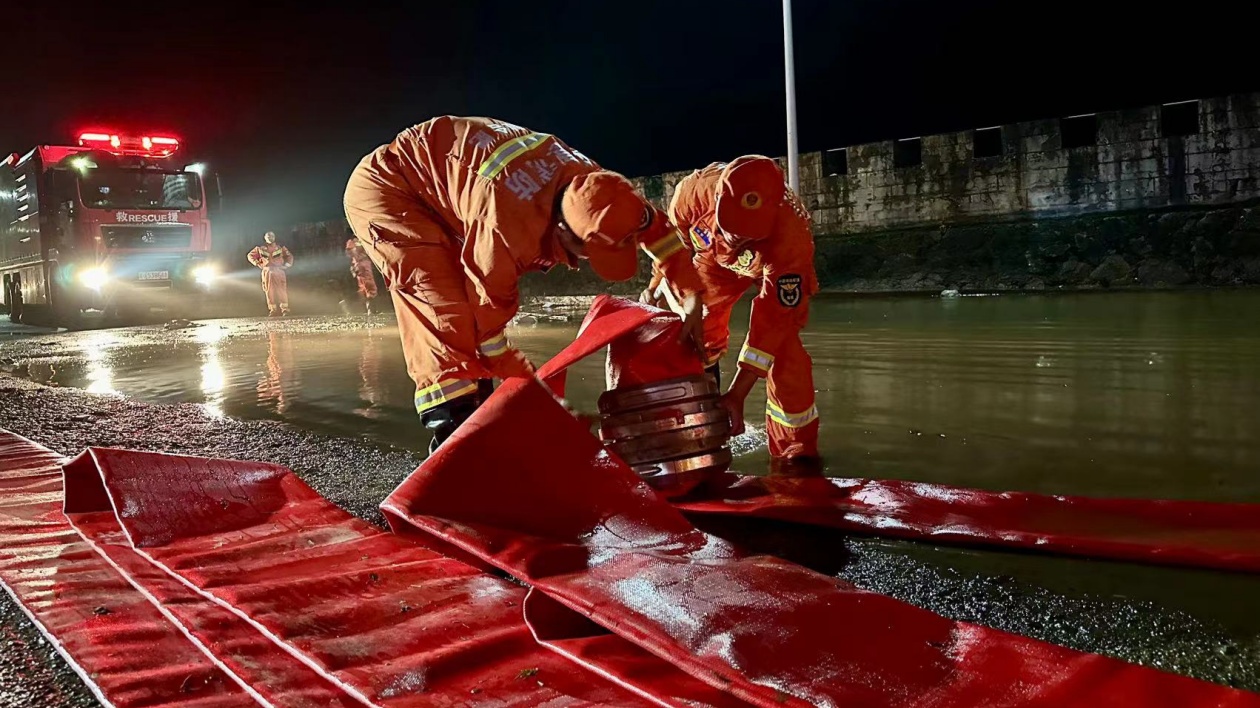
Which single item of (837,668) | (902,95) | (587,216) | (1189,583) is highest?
(902,95)

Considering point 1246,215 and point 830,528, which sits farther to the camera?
point 1246,215

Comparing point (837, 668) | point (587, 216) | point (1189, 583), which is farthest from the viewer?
point (587, 216)

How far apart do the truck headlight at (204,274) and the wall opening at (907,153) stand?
1256 cm

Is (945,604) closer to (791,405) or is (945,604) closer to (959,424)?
(791,405)

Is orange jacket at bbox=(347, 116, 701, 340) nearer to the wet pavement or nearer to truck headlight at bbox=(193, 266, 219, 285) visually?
the wet pavement

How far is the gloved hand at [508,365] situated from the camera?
9.25 ft

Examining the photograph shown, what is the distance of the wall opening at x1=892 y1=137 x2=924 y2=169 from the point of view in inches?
525

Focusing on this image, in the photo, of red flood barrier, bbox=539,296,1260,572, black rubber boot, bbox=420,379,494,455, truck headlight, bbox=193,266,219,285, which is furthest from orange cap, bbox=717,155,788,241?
truck headlight, bbox=193,266,219,285

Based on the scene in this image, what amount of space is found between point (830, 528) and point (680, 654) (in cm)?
118

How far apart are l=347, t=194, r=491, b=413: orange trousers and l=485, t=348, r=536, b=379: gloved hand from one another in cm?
9

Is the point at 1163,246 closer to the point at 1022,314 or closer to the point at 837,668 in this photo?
the point at 1022,314

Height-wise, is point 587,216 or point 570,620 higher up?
point 587,216

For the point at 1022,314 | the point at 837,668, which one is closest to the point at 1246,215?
the point at 1022,314

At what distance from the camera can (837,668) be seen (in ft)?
4.36
